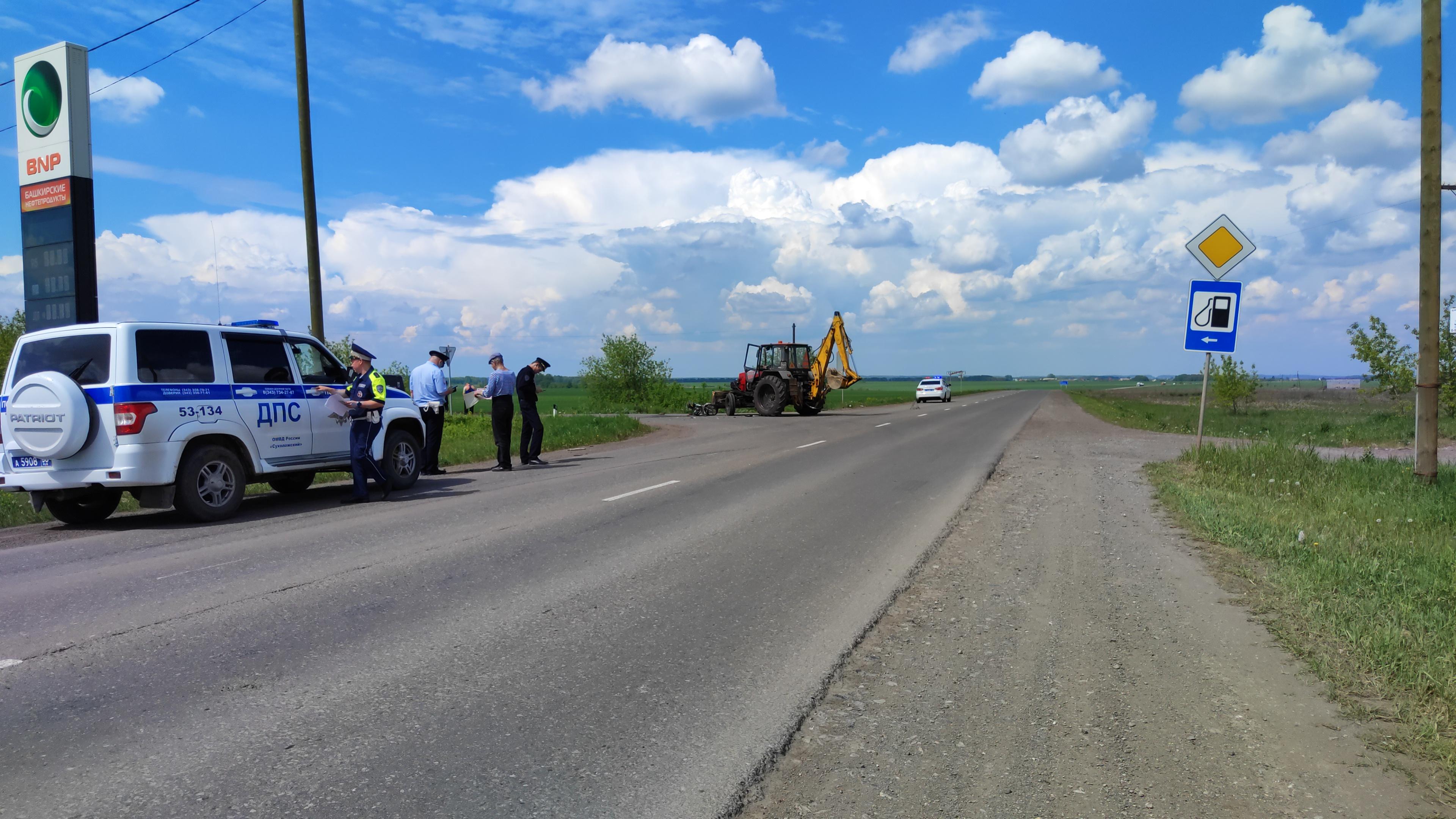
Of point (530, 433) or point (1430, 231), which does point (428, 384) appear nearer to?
Answer: point (530, 433)

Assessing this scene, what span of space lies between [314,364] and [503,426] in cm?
419

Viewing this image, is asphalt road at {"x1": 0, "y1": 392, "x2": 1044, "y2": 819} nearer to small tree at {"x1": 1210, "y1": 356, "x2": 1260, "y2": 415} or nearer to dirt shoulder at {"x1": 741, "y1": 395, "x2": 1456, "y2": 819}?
dirt shoulder at {"x1": 741, "y1": 395, "x2": 1456, "y2": 819}

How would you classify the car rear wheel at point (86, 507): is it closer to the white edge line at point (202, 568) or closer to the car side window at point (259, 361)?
the car side window at point (259, 361)

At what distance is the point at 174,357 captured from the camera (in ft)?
32.4

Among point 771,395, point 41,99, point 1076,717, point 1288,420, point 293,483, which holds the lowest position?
point 1288,420

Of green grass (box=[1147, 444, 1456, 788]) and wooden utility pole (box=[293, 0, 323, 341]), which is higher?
wooden utility pole (box=[293, 0, 323, 341])

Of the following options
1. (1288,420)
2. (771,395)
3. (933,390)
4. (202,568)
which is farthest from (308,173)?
(933,390)

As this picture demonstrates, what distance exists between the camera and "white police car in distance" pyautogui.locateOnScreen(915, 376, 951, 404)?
6253cm

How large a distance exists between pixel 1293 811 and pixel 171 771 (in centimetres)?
410

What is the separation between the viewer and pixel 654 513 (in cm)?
998

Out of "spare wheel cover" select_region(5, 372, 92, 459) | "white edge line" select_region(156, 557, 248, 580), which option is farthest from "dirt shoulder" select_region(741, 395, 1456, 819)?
"spare wheel cover" select_region(5, 372, 92, 459)

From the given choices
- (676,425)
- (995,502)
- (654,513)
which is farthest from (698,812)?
(676,425)

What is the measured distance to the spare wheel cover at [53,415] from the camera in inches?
362

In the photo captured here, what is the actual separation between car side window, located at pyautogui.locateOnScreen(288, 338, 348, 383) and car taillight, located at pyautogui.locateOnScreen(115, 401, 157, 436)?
223cm
